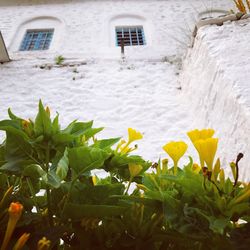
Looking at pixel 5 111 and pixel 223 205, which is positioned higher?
pixel 223 205

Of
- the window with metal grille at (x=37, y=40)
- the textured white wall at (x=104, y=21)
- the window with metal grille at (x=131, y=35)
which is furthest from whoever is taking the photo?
the window with metal grille at (x=131, y=35)

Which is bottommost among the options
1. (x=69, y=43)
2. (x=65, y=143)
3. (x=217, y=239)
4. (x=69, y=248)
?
(x=69, y=43)

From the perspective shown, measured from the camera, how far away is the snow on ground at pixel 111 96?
173 inches

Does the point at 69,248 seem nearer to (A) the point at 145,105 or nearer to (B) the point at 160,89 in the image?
(A) the point at 145,105

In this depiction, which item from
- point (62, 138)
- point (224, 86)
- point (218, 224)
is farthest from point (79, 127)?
point (224, 86)

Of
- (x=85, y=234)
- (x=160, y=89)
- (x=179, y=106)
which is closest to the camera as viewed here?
(x=85, y=234)

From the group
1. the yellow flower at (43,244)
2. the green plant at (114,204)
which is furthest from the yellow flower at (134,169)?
the yellow flower at (43,244)

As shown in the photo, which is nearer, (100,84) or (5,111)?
(5,111)

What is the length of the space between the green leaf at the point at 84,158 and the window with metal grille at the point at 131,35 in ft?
21.7

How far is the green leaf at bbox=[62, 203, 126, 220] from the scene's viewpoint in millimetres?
1231

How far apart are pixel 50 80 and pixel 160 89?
1.90 meters

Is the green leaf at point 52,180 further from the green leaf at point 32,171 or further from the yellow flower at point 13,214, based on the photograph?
the yellow flower at point 13,214

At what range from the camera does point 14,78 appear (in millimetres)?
5629

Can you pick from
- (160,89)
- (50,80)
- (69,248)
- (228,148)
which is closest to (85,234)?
(69,248)
